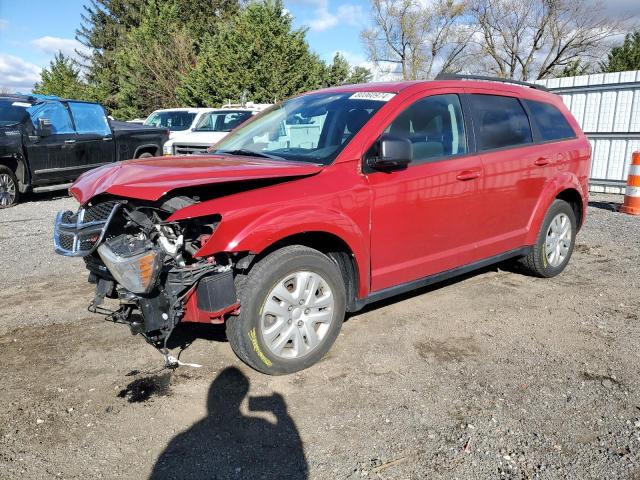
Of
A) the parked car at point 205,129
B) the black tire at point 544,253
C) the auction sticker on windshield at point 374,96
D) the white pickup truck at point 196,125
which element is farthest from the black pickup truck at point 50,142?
the black tire at point 544,253

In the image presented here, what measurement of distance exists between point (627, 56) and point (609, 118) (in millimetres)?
20358

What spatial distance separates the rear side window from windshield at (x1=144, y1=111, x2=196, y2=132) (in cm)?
1233

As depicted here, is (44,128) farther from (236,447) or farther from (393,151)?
(236,447)

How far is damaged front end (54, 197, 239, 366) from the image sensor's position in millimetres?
2949

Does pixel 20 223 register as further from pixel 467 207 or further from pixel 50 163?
pixel 467 207

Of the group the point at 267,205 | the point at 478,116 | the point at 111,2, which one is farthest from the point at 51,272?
the point at 111,2

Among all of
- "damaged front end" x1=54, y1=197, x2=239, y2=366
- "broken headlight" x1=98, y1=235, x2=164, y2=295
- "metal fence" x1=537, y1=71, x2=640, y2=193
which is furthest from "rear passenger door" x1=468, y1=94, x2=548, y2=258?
"metal fence" x1=537, y1=71, x2=640, y2=193

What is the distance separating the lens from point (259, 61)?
2798cm

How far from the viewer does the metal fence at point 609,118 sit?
1098 centimetres

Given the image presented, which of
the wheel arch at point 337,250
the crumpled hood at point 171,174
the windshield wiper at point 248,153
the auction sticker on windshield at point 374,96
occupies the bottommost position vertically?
the wheel arch at point 337,250

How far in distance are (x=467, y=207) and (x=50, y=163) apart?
8.92 m

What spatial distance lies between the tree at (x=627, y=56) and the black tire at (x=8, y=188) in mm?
28250

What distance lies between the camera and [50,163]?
10242 millimetres

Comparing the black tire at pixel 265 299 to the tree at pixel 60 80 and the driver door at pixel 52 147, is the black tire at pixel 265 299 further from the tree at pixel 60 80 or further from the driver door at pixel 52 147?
the tree at pixel 60 80
